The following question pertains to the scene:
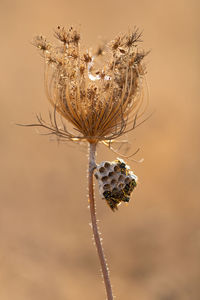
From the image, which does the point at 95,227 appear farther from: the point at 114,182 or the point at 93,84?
the point at 93,84

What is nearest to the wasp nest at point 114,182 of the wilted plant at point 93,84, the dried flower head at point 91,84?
the wilted plant at point 93,84

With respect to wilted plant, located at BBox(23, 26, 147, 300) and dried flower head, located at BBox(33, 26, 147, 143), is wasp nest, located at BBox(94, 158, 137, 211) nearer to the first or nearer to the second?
wilted plant, located at BBox(23, 26, 147, 300)

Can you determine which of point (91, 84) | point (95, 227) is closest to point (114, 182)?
point (95, 227)

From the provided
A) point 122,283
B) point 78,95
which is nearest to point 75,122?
point 78,95

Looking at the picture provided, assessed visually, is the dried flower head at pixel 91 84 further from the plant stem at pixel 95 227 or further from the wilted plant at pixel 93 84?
the plant stem at pixel 95 227

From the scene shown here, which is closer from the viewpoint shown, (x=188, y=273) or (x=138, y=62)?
(x=138, y=62)

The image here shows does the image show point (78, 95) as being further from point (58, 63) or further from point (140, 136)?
point (140, 136)

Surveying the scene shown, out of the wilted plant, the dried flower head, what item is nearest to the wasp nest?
the wilted plant
